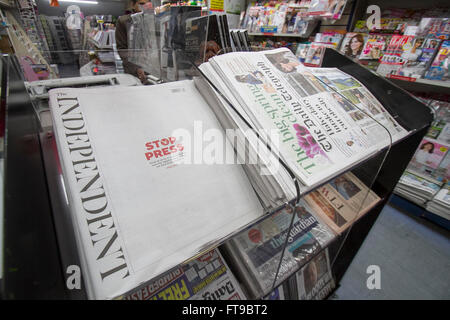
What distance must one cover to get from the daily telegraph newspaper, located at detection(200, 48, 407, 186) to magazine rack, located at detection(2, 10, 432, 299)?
38 mm

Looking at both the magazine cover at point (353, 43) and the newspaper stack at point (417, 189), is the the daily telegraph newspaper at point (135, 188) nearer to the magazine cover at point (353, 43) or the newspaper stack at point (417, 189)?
the magazine cover at point (353, 43)

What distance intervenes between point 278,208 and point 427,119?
704 mm

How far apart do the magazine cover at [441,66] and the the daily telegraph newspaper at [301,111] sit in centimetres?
104

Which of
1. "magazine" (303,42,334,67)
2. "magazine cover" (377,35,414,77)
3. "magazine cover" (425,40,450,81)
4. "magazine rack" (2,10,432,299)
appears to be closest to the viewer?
"magazine rack" (2,10,432,299)

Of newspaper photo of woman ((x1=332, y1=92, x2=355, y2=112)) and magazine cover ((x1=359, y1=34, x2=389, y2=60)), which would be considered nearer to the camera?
newspaper photo of woman ((x1=332, y1=92, x2=355, y2=112))

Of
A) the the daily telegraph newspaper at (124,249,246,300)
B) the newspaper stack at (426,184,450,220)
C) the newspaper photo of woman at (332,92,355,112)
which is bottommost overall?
the newspaper stack at (426,184,450,220)

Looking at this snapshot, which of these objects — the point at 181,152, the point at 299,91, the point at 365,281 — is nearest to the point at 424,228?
the point at 365,281

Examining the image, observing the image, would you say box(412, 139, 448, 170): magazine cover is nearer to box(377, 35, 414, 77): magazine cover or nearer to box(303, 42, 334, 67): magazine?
box(377, 35, 414, 77): magazine cover

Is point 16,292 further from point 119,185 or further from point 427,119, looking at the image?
point 427,119

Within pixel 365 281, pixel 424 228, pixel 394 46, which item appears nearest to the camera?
pixel 365 281

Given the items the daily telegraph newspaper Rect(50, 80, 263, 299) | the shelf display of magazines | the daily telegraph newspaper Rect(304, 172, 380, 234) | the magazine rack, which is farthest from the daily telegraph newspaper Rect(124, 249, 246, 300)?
the shelf display of magazines

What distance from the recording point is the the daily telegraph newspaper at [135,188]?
0.31m

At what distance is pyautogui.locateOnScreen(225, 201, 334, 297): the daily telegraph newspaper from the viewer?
0.60 meters

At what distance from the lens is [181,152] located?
45cm
